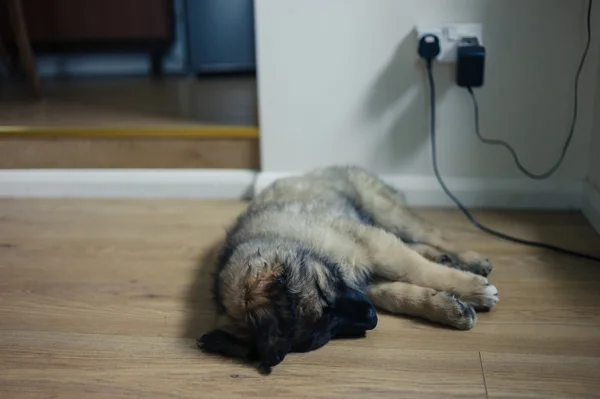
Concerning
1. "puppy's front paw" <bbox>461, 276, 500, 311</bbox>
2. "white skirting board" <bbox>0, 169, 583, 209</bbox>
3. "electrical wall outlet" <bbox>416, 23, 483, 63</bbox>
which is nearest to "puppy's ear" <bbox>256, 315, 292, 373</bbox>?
"puppy's front paw" <bbox>461, 276, 500, 311</bbox>

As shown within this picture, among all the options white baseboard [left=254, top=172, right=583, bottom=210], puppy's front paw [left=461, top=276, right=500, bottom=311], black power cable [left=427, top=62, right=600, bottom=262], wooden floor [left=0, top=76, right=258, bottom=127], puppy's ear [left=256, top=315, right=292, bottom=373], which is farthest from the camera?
wooden floor [left=0, top=76, right=258, bottom=127]

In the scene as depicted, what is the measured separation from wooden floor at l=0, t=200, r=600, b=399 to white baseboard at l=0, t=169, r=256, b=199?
0.29 m

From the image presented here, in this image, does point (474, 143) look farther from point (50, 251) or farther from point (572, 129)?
point (50, 251)

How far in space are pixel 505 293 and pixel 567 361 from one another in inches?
11.3

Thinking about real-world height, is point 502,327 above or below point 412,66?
below

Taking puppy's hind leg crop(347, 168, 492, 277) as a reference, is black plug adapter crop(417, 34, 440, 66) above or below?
above

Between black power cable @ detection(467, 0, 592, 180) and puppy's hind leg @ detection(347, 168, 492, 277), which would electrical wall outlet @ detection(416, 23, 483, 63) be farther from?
puppy's hind leg @ detection(347, 168, 492, 277)

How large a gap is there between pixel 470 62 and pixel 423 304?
82 centimetres

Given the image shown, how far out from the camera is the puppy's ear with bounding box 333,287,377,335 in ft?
4.11

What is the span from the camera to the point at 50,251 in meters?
1.87

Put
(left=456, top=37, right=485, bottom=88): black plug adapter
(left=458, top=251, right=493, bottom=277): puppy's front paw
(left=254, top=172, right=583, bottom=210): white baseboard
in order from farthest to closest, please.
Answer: (left=254, top=172, right=583, bottom=210): white baseboard, (left=456, top=37, right=485, bottom=88): black plug adapter, (left=458, top=251, right=493, bottom=277): puppy's front paw

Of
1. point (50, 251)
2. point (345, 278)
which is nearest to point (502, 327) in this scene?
point (345, 278)

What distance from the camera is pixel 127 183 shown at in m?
2.27

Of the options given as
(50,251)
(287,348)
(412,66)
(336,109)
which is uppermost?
(412,66)
